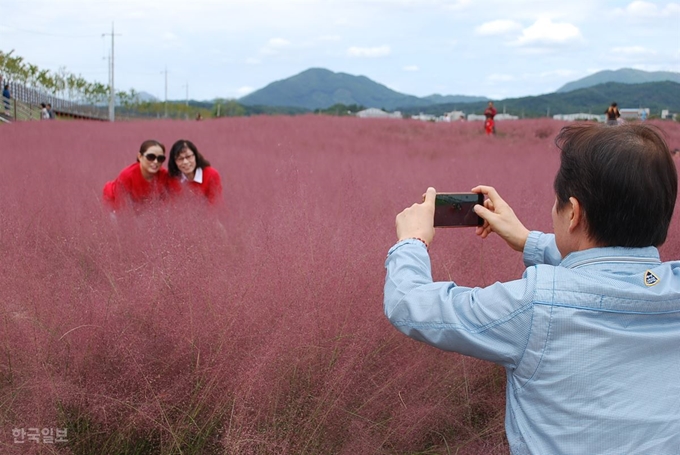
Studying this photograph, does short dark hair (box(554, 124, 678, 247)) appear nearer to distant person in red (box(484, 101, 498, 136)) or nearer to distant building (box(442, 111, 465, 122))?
distant person in red (box(484, 101, 498, 136))

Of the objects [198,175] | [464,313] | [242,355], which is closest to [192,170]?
[198,175]

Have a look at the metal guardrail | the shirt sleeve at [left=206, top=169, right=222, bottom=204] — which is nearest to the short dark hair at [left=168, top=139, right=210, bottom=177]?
the shirt sleeve at [left=206, top=169, right=222, bottom=204]

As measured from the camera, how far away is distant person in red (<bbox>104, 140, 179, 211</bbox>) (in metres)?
3.87

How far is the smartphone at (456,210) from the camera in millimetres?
1276

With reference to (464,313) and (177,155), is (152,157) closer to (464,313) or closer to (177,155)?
(177,155)

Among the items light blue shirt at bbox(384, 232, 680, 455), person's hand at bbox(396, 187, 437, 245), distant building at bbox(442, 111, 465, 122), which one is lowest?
light blue shirt at bbox(384, 232, 680, 455)

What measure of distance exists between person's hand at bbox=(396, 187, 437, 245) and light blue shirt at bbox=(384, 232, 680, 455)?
4.8 inches

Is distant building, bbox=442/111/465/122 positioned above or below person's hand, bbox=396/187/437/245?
above

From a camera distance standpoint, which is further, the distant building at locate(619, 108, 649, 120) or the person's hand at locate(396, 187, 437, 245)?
the distant building at locate(619, 108, 649, 120)

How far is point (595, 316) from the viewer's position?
930 millimetres

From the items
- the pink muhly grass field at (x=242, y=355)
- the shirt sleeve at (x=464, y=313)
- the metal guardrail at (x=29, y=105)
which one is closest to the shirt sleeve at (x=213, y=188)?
the pink muhly grass field at (x=242, y=355)

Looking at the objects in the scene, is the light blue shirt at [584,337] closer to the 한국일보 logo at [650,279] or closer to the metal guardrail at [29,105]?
the 한국일보 logo at [650,279]

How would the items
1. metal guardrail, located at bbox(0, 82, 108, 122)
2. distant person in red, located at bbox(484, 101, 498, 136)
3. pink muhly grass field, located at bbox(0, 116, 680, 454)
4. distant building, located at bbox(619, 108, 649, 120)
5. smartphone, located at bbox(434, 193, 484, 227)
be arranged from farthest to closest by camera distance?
metal guardrail, located at bbox(0, 82, 108, 122) < distant person in red, located at bbox(484, 101, 498, 136) < distant building, located at bbox(619, 108, 649, 120) < pink muhly grass field, located at bbox(0, 116, 680, 454) < smartphone, located at bbox(434, 193, 484, 227)

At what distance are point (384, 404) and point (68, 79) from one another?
4494cm
